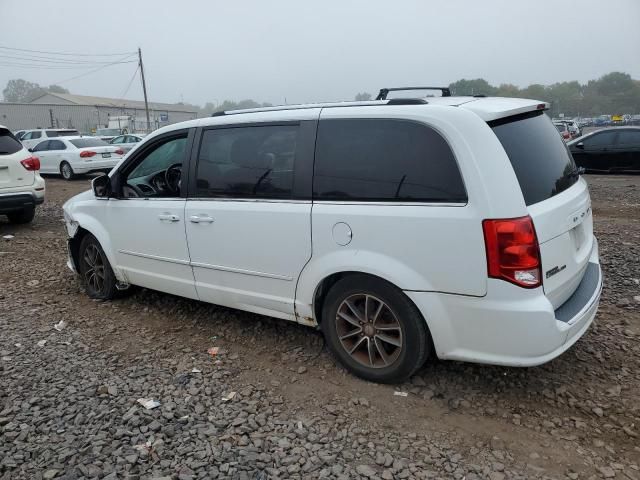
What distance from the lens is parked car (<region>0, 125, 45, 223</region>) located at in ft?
26.1

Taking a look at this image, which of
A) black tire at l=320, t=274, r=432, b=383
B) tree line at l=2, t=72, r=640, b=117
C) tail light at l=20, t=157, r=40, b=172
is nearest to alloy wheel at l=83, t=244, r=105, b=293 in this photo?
black tire at l=320, t=274, r=432, b=383

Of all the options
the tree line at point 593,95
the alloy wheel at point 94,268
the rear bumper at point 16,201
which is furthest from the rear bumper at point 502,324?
the tree line at point 593,95

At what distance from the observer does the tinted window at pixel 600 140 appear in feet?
45.7

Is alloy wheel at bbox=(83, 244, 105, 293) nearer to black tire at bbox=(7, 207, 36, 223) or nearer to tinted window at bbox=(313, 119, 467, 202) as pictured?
tinted window at bbox=(313, 119, 467, 202)

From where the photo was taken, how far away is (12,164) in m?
8.02

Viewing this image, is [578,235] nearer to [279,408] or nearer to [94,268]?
[279,408]

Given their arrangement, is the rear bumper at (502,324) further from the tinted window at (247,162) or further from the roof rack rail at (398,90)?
the roof rack rail at (398,90)

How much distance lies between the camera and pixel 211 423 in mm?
2922

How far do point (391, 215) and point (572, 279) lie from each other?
1.17 meters

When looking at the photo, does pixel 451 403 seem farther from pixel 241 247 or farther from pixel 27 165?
pixel 27 165

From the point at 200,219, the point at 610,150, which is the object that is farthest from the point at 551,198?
the point at 610,150

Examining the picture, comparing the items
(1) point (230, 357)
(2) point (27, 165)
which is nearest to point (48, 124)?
(2) point (27, 165)

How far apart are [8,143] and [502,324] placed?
8.35 metres

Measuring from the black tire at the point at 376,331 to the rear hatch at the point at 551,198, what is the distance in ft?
2.55
